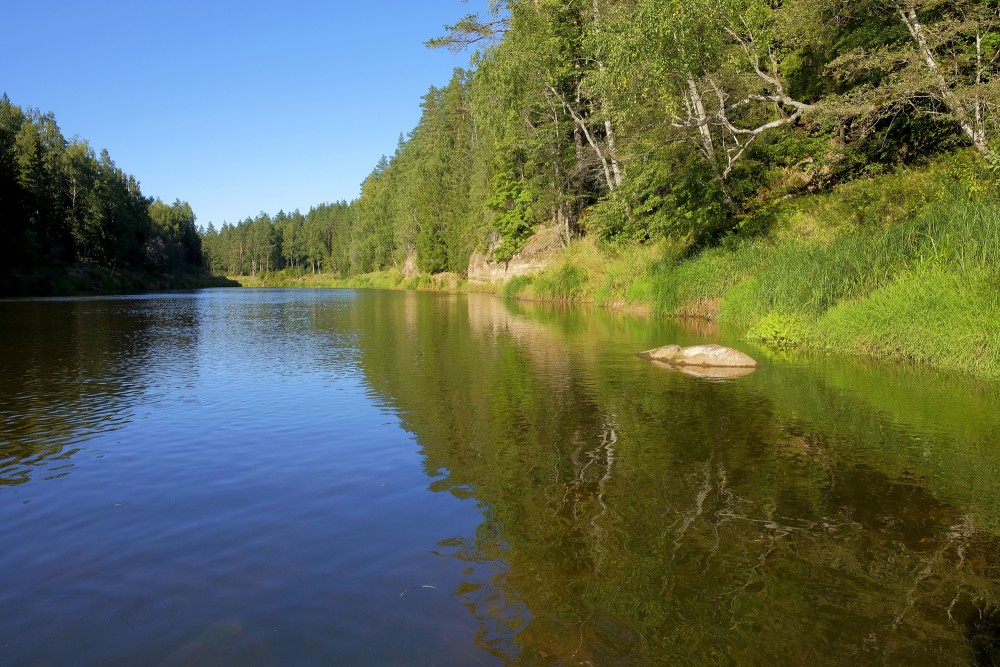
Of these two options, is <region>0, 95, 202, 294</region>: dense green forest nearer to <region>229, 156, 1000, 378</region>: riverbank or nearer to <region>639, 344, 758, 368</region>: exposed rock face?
<region>229, 156, 1000, 378</region>: riverbank

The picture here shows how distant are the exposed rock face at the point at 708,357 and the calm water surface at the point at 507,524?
5.91ft

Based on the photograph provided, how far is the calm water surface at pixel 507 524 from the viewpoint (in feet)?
12.0

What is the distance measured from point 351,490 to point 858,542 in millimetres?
4467

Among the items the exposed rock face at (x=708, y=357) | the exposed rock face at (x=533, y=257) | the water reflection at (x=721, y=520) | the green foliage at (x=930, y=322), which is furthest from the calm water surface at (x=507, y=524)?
the exposed rock face at (x=533, y=257)

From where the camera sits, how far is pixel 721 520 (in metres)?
5.25

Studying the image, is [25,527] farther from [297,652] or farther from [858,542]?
[858,542]

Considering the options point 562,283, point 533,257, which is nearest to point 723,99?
point 562,283

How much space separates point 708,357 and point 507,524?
891cm

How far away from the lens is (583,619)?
3844mm

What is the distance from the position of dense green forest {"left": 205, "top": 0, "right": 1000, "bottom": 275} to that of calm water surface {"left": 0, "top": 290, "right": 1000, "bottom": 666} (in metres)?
10.5

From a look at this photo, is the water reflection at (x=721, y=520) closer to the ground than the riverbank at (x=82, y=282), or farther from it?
closer to the ground

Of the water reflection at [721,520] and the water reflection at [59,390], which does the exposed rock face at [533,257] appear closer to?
the water reflection at [59,390]

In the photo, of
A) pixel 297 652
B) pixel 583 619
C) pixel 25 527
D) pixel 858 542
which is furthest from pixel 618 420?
pixel 25 527

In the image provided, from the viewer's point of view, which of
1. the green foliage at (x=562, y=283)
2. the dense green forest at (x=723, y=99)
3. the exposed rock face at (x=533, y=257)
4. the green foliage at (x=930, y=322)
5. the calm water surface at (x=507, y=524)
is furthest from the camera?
the exposed rock face at (x=533, y=257)
